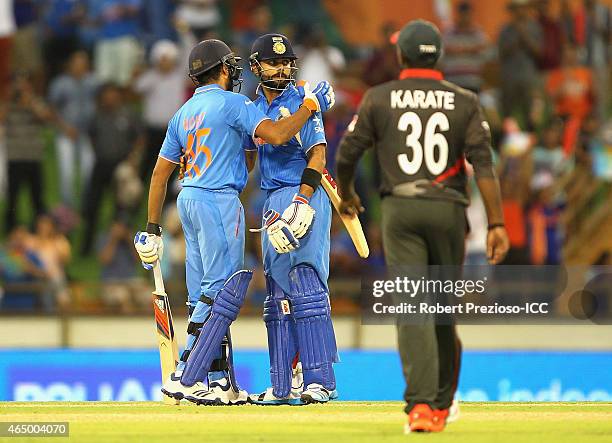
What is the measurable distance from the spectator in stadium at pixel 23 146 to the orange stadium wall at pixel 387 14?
3.79 m

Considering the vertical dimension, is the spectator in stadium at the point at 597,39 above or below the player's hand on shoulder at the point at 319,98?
above

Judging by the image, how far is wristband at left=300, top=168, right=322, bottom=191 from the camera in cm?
829

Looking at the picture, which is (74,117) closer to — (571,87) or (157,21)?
(157,21)

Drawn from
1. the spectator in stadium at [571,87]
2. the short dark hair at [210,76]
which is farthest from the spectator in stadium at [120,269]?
the short dark hair at [210,76]

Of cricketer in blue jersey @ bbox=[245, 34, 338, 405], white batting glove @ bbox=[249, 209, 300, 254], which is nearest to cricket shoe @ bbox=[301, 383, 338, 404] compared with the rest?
cricketer in blue jersey @ bbox=[245, 34, 338, 405]

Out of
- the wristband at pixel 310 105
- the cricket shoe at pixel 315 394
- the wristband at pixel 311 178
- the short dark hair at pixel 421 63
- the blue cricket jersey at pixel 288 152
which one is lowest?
the cricket shoe at pixel 315 394

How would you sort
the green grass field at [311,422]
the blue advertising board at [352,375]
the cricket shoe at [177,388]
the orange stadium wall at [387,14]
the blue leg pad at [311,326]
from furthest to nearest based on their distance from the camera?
the orange stadium wall at [387,14] < the blue advertising board at [352,375] < the blue leg pad at [311,326] < the cricket shoe at [177,388] < the green grass field at [311,422]

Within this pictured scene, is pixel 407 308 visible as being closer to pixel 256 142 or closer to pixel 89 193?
pixel 256 142

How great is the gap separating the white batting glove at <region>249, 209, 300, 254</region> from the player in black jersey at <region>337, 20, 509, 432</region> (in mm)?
1146

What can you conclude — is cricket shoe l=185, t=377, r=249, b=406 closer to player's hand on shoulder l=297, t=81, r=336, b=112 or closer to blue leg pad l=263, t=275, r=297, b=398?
blue leg pad l=263, t=275, r=297, b=398

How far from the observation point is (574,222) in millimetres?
15969

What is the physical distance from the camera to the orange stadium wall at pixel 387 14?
55.8 feet

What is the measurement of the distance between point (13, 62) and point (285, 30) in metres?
3.18

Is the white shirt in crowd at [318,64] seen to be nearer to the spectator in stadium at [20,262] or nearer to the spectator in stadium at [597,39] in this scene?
the spectator in stadium at [597,39]
